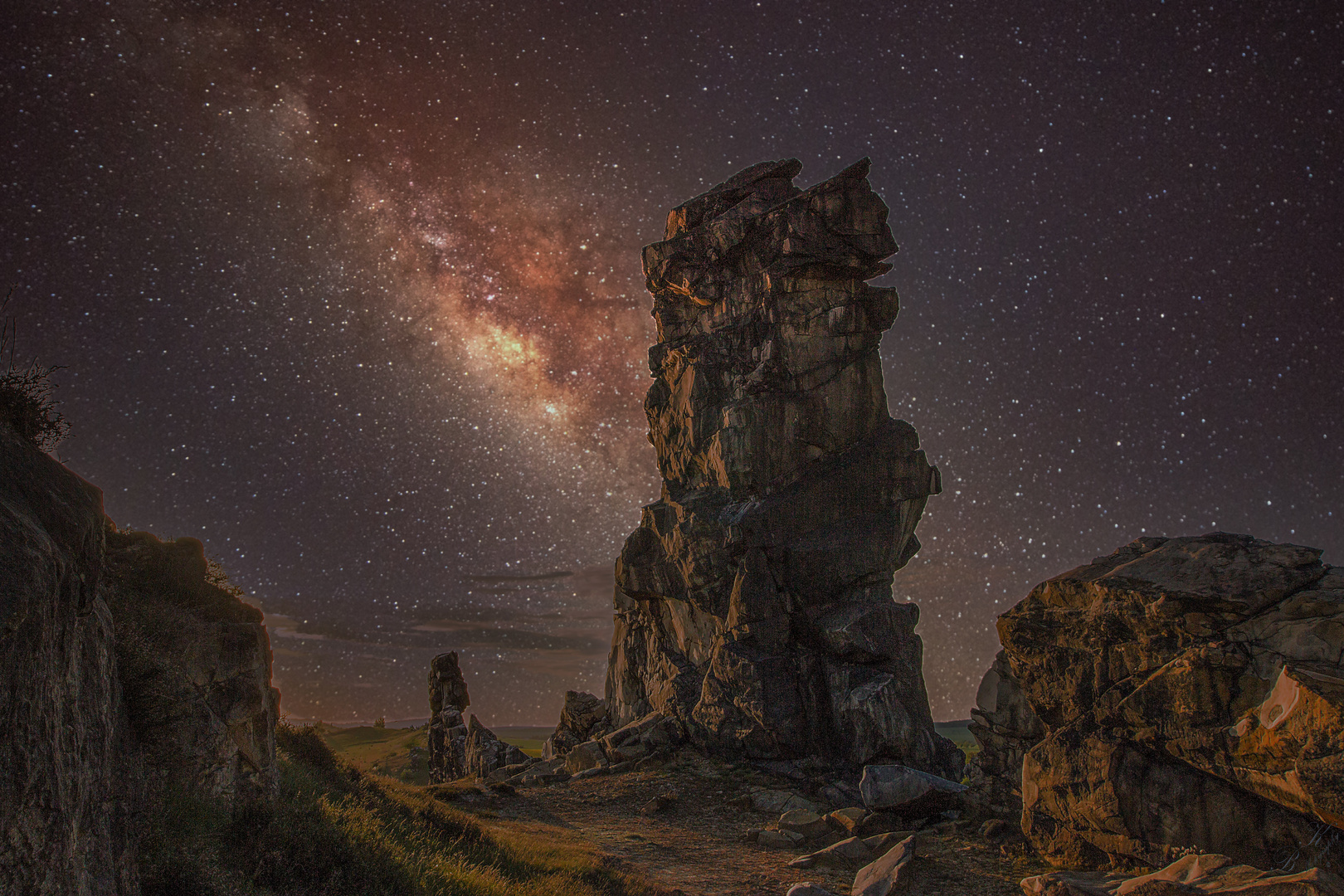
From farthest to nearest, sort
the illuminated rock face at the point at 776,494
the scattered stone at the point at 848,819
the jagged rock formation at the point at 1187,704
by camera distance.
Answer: the illuminated rock face at the point at 776,494
the scattered stone at the point at 848,819
the jagged rock formation at the point at 1187,704

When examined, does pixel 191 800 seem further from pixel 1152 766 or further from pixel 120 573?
pixel 1152 766

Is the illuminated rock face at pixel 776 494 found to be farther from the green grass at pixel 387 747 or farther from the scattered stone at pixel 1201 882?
the green grass at pixel 387 747

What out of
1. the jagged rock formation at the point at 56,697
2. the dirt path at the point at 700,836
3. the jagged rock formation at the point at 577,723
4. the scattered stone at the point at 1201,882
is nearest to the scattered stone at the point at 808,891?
the dirt path at the point at 700,836

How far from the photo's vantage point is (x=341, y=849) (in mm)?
10359

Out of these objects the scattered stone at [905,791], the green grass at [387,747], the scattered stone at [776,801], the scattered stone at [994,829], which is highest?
the scattered stone at [905,791]

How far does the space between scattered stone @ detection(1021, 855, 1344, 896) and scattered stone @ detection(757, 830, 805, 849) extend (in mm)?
8582

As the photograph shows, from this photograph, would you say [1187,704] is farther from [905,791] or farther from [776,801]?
[776,801]

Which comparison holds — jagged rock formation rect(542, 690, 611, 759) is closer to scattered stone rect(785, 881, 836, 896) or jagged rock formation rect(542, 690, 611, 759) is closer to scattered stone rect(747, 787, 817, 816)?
scattered stone rect(747, 787, 817, 816)

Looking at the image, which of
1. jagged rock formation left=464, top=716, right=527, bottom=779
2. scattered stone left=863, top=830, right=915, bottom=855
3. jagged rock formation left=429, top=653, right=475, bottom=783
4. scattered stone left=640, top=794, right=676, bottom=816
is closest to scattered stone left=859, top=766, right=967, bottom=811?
scattered stone left=863, top=830, right=915, bottom=855

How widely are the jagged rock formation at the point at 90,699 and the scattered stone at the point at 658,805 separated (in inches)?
641

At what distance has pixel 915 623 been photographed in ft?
113

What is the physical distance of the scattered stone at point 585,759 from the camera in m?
30.9

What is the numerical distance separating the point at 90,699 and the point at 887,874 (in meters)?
15.4

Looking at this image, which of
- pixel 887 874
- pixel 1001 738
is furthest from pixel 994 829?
pixel 887 874
